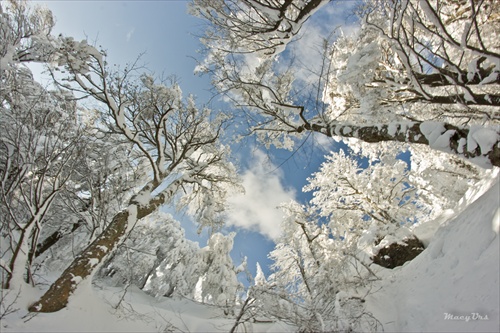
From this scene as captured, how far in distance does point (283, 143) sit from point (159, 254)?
8498 millimetres

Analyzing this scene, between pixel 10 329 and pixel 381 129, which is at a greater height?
pixel 381 129

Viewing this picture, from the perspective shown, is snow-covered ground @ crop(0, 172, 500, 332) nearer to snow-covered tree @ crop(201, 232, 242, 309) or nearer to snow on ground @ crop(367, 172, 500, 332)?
snow on ground @ crop(367, 172, 500, 332)

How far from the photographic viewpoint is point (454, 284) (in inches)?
124

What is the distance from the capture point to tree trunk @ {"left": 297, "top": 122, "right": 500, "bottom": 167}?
11.1 ft

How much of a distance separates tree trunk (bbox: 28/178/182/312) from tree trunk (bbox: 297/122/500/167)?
5153mm

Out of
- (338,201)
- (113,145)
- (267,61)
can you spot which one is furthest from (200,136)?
(338,201)

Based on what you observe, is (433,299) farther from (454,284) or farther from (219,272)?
(219,272)

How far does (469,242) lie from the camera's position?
11.4 feet

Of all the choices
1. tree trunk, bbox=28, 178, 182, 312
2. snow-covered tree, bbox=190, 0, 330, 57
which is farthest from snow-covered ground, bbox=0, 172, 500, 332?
snow-covered tree, bbox=190, 0, 330, 57

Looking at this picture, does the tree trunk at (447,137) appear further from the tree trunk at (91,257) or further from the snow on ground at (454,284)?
the tree trunk at (91,257)

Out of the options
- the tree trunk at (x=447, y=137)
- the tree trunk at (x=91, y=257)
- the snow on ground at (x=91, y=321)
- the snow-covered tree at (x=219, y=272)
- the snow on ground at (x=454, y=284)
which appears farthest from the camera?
the snow-covered tree at (x=219, y=272)

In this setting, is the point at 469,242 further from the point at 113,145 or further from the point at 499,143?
the point at 113,145

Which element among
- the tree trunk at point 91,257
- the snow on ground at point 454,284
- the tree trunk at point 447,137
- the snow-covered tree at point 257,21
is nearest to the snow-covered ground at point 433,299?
the snow on ground at point 454,284

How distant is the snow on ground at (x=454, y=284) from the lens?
2.61 metres
